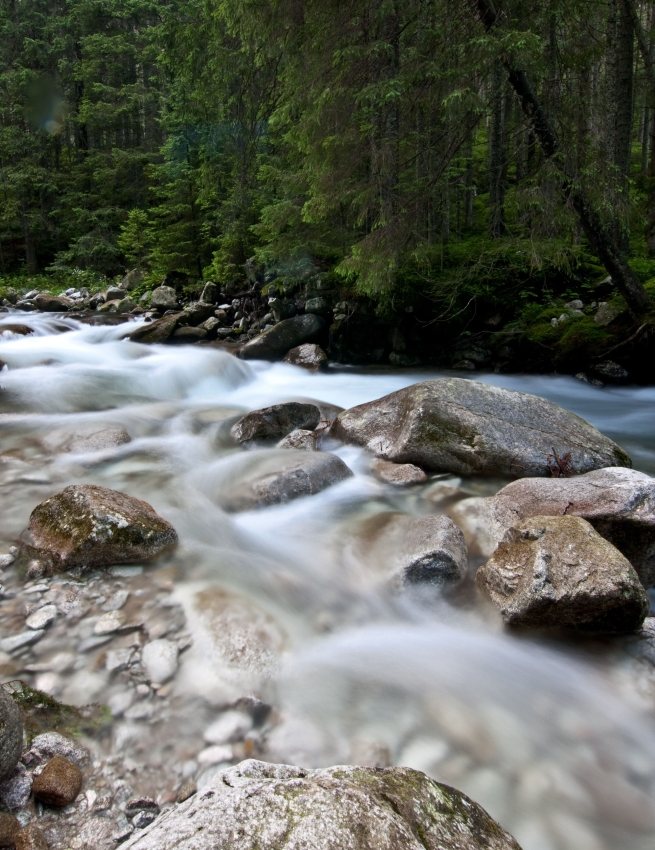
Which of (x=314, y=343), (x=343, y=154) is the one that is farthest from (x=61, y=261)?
(x=343, y=154)

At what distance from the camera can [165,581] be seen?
330 cm

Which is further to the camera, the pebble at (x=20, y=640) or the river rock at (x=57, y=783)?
the pebble at (x=20, y=640)

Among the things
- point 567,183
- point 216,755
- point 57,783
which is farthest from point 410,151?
point 57,783

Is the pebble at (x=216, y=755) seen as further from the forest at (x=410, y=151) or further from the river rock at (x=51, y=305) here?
the river rock at (x=51, y=305)

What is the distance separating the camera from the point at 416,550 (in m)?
3.60

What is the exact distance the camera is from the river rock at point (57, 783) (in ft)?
5.94

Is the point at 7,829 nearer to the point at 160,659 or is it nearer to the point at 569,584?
the point at 160,659

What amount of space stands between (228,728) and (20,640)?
4.02ft

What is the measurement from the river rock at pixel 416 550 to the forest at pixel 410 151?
470cm

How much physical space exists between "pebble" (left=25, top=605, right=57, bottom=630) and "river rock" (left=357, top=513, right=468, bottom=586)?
6.56 ft

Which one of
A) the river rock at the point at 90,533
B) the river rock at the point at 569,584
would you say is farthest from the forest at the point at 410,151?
the river rock at the point at 90,533

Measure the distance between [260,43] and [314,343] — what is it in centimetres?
537

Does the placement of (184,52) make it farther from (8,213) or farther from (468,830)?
(8,213)

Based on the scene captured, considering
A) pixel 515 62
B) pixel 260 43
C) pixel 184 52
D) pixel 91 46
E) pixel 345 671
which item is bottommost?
pixel 345 671
